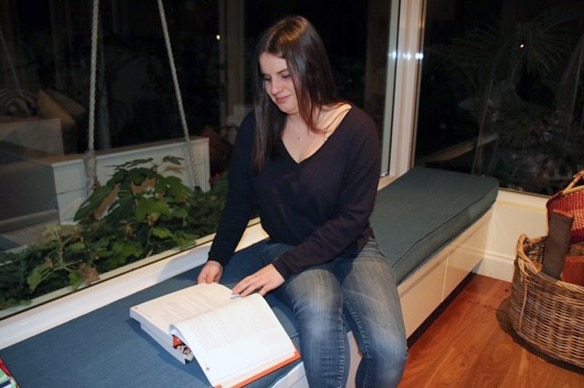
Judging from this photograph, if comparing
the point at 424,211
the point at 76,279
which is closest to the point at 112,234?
the point at 76,279

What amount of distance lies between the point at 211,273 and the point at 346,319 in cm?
41

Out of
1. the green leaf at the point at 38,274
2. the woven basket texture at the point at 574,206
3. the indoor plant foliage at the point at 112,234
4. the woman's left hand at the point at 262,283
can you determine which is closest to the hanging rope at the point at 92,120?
the indoor plant foliage at the point at 112,234

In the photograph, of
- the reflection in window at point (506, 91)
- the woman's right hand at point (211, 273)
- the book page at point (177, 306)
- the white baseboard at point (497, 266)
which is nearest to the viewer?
the book page at point (177, 306)

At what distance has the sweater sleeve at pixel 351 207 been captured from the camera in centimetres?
135

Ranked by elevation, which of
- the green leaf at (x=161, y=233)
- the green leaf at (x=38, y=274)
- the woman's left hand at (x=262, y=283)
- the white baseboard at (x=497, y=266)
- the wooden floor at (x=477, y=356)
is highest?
the woman's left hand at (x=262, y=283)

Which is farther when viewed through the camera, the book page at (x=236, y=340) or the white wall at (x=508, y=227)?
the white wall at (x=508, y=227)

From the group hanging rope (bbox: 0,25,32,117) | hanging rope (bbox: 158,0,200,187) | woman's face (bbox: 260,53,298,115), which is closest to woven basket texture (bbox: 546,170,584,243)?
woman's face (bbox: 260,53,298,115)

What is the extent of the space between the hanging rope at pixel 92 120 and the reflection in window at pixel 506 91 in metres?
1.69

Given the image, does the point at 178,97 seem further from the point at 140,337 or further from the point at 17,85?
the point at 140,337

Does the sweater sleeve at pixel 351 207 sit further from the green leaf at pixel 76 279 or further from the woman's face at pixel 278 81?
the green leaf at pixel 76 279

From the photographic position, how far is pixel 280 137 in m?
1.44

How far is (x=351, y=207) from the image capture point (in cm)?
136

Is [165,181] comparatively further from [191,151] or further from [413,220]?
[413,220]

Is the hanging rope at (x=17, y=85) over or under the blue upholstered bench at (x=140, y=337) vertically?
over
